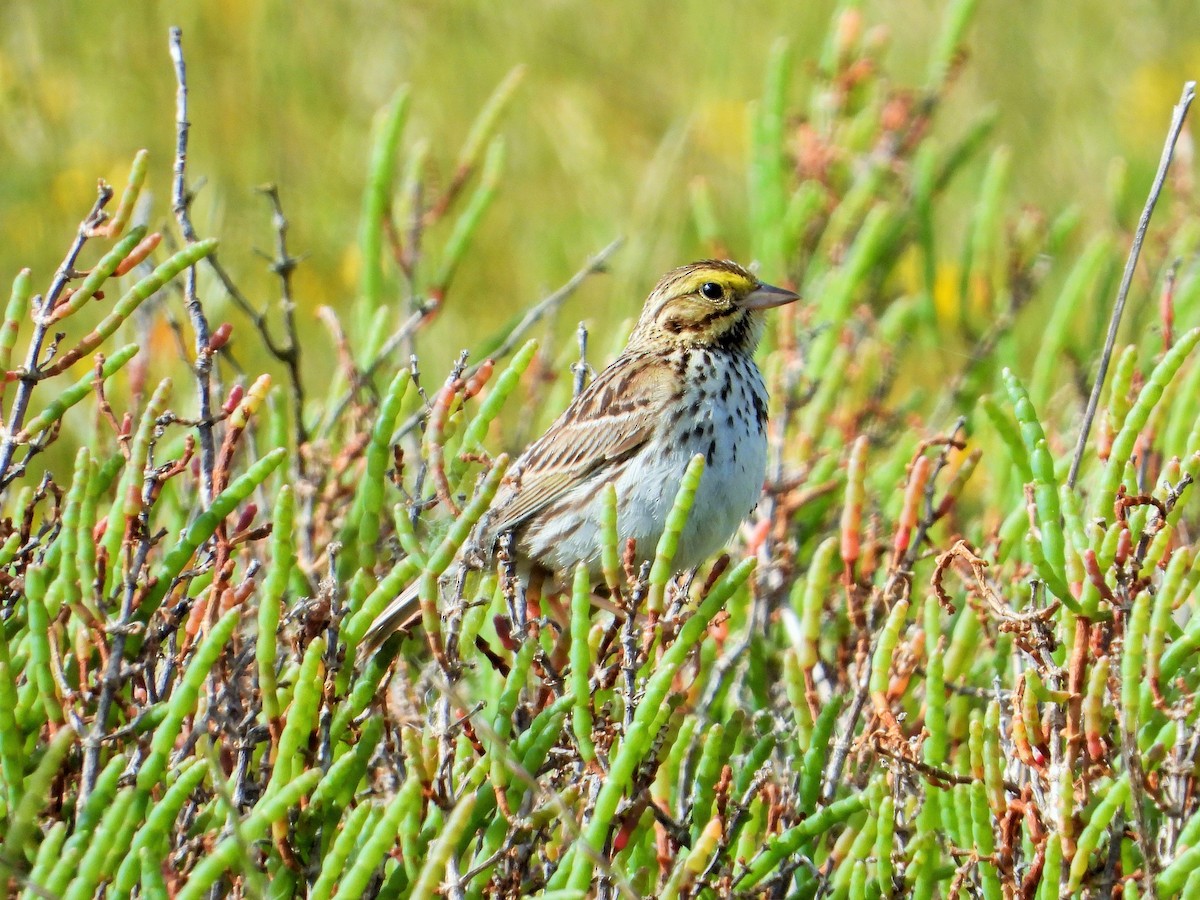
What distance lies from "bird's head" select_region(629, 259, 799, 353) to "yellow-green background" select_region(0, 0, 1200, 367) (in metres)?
1.98

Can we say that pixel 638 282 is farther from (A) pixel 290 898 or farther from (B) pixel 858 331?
(A) pixel 290 898

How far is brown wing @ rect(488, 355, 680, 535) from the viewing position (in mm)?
3482

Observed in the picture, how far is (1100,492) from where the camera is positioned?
2.26 metres

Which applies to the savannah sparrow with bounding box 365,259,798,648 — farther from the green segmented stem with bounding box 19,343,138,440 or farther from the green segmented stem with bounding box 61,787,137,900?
the green segmented stem with bounding box 61,787,137,900

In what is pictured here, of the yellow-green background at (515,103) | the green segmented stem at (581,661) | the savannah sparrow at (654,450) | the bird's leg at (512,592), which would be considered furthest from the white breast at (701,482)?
the yellow-green background at (515,103)

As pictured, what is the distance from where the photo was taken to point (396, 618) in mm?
2939

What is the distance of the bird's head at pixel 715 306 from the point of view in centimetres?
379

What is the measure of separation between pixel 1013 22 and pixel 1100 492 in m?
5.93

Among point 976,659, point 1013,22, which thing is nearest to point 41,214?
point 976,659

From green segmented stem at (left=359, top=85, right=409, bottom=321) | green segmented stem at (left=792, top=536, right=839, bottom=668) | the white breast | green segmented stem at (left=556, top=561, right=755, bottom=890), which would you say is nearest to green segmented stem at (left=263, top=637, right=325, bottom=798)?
green segmented stem at (left=556, top=561, right=755, bottom=890)

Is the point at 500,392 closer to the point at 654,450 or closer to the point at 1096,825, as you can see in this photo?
the point at 1096,825

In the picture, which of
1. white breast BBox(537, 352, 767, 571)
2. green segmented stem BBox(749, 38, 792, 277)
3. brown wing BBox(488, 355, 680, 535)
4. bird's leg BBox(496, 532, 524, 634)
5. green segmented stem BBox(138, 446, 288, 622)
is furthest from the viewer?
green segmented stem BBox(749, 38, 792, 277)

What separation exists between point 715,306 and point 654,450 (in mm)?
553

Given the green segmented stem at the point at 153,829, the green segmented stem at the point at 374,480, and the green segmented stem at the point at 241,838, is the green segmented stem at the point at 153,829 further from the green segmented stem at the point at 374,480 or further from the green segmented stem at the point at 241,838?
the green segmented stem at the point at 374,480
